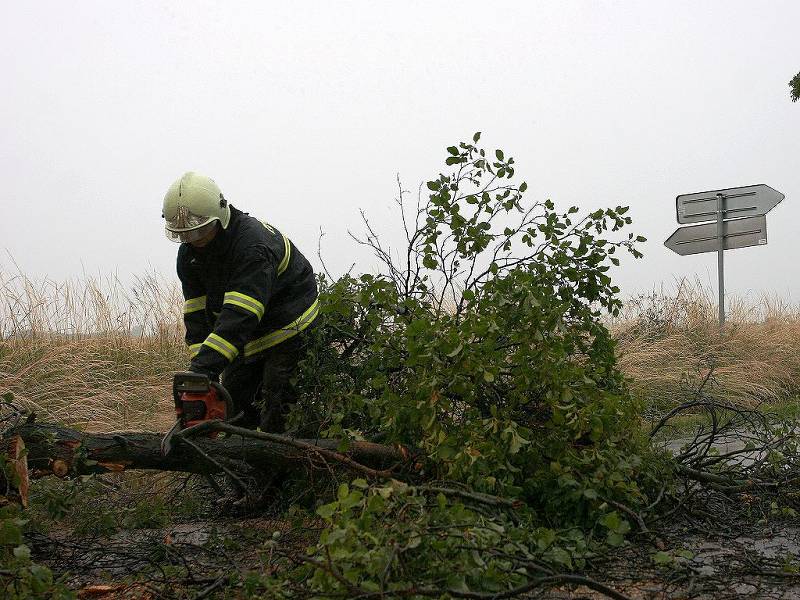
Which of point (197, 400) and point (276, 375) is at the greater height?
point (276, 375)

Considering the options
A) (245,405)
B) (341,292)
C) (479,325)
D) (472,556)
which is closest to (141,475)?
(245,405)

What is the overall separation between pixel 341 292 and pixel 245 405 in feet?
4.33

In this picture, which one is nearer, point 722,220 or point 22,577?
point 22,577

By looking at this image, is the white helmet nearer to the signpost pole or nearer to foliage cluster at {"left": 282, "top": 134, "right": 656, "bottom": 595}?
foliage cluster at {"left": 282, "top": 134, "right": 656, "bottom": 595}

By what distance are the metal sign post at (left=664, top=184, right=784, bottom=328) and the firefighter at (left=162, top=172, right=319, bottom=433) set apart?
844cm

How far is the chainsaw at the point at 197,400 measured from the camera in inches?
155

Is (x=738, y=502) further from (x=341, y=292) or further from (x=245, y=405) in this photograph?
(x=245, y=405)

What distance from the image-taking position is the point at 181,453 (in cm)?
397

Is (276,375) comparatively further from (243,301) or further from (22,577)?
(22,577)

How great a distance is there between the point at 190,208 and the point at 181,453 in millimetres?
1451

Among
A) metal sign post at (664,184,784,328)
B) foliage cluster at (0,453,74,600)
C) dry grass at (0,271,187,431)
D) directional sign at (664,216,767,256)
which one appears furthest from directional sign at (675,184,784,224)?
foliage cluster at (0,453,74,600)

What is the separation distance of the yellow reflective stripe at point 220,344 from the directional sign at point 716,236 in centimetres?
962

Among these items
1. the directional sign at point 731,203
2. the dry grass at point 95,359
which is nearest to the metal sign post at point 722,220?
the directional sign at point 731,203

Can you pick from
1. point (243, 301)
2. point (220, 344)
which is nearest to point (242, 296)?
point (243, 301)
